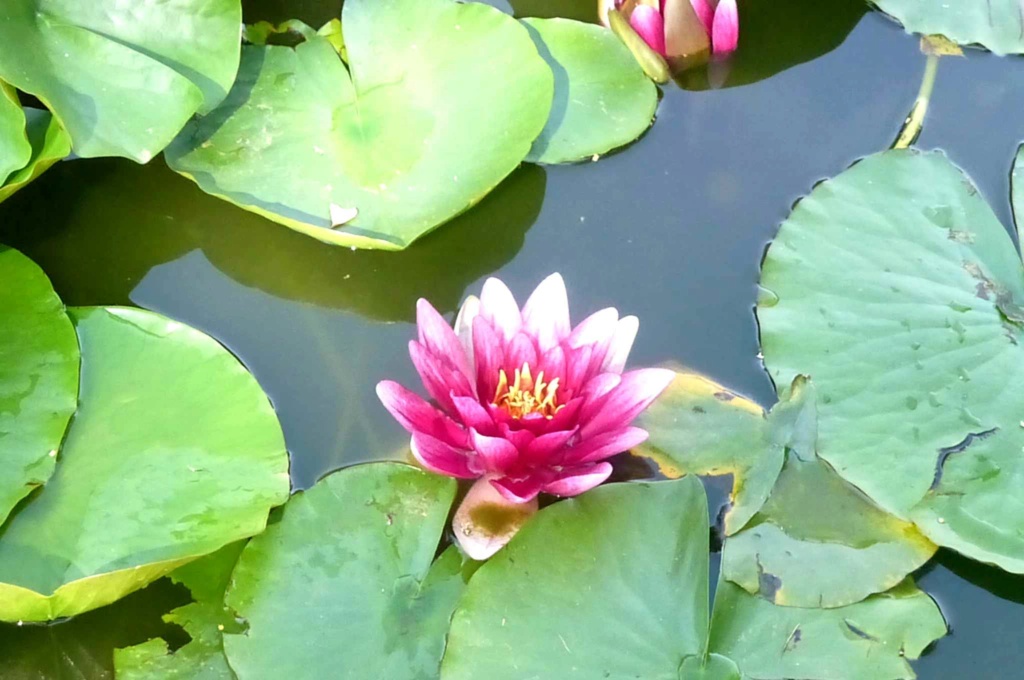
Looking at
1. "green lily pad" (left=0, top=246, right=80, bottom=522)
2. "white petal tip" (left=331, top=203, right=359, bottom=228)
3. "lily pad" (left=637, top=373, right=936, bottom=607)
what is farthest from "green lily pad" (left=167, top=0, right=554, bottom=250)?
"lily pad" (left=637, top=373, right=936, bottom=607)

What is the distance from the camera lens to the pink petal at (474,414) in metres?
1.10

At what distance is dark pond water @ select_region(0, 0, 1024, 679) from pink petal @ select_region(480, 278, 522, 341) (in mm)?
272

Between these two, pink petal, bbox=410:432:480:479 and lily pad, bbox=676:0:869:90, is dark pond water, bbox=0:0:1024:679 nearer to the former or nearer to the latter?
lily pad, bbox=676:0:869:90

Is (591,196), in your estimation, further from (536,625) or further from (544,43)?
(536,625)

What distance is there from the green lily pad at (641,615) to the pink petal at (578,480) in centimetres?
3

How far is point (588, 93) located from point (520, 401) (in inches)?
31.8

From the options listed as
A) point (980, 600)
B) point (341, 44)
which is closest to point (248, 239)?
point (341, 44)

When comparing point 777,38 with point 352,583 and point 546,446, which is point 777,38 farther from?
point 352,583

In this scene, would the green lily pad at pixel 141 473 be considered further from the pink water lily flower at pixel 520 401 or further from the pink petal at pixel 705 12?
the pink petal at pixel 705 12

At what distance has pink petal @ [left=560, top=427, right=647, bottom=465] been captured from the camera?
1.15 m

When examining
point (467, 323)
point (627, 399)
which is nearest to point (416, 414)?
point (467, 323)

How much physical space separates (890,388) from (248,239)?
124cm

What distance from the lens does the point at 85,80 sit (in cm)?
140

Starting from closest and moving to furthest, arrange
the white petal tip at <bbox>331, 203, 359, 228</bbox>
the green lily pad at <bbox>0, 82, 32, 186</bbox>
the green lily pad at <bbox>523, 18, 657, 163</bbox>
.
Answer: the green lily pad at <bbox>0, 82, 32, 186</bbox> < the white petal tip at <bbox>331, 203, 359, 228</bbox> < the green lily pad at <bbox>523, 18, 657, 163</bbox>
